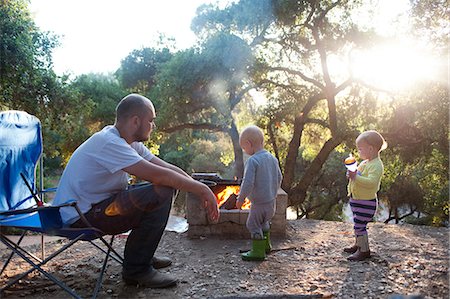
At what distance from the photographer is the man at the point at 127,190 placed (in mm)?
2381

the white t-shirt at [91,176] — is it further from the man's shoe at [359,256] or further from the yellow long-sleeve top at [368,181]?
the man's shoe at [359,256]

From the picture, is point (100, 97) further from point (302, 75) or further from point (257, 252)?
point (257, 252)

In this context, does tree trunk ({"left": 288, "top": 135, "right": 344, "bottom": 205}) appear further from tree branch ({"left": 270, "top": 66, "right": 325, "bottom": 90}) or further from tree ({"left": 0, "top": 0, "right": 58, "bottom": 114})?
tree ({"left": 0, "top": 0, "right": 58, "bottom": 114})

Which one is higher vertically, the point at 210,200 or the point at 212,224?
the point at 210,200

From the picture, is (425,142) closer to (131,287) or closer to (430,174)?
(430,174)

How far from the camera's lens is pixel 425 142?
30.4 feet

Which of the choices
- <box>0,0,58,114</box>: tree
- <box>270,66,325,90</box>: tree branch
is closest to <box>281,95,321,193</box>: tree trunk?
<box>270,66,325,90</box>: tree branch

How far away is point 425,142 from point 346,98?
7.06ft

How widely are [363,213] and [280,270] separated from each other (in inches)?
34.0

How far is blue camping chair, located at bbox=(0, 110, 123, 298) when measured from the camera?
2.35 metres

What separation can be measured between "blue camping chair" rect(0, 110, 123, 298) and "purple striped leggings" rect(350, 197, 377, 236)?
1.93 metres

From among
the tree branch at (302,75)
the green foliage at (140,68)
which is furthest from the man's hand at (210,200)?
the green foliage at (140,68)

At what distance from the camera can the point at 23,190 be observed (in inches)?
120

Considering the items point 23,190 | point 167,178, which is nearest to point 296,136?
point 23,190
